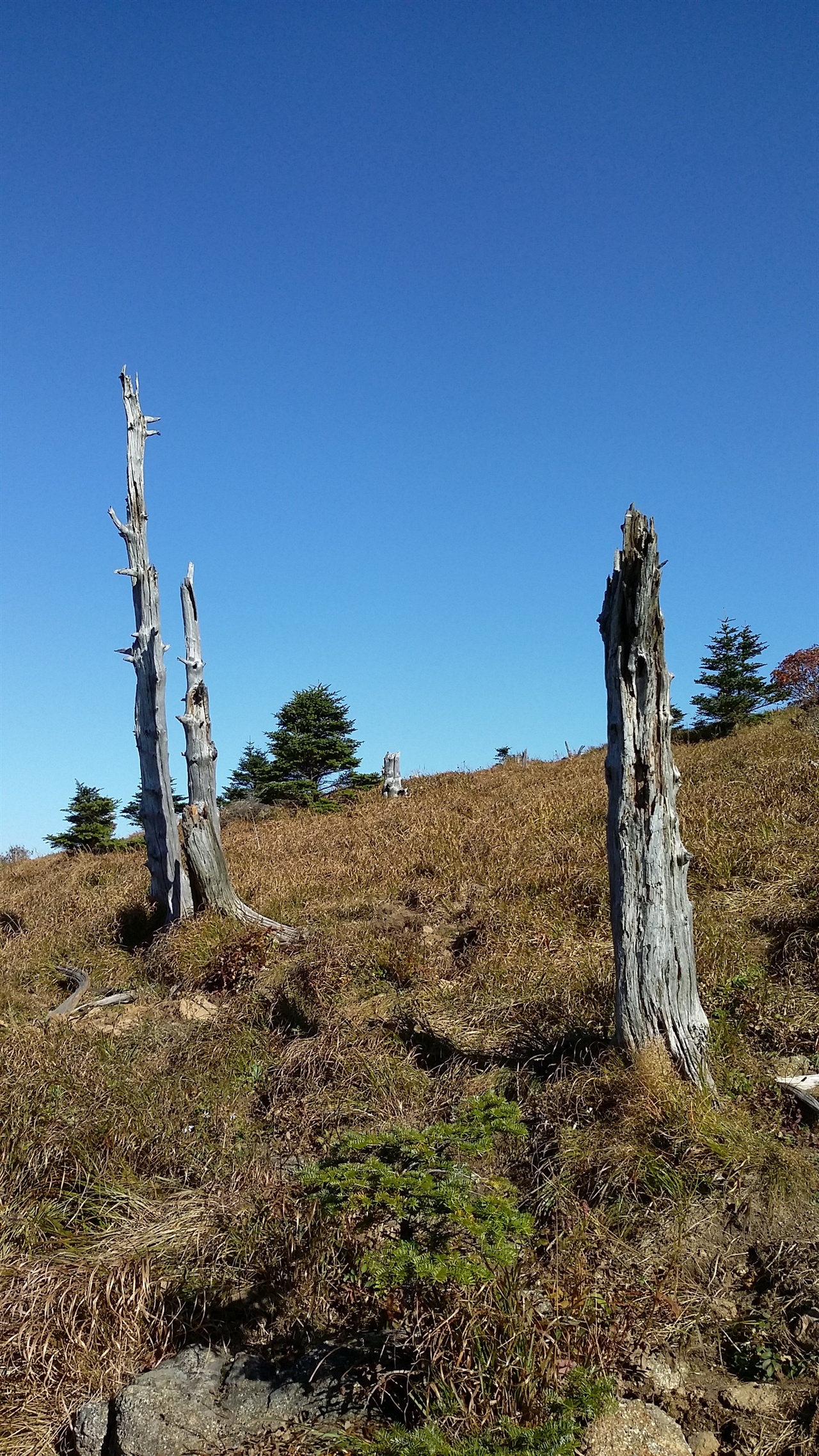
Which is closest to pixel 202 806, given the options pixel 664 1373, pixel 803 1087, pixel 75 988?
pixel 75 988

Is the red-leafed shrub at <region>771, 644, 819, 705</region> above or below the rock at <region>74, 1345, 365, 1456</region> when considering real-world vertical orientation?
above

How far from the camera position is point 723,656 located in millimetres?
20391

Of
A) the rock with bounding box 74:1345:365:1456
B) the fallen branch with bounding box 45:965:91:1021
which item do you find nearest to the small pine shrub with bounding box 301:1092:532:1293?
the rock with bounding box 74:1345:365:1456

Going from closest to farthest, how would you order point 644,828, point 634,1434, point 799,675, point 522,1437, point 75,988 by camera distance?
1. point 522,1437
2. point 634,1434
3. point 644,828
4. point 75,988
5. point 799,675

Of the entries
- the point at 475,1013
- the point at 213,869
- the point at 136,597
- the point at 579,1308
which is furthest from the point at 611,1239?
the point at 136,597

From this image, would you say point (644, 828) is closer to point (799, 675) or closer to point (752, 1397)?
point (752, 1397)

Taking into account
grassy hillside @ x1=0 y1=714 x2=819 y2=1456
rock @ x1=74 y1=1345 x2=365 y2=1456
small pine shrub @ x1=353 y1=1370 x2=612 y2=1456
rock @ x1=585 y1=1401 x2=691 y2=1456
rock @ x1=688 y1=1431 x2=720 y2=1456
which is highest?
grassy hillside @ x1=0 y1=714 x2=819 y2=1456

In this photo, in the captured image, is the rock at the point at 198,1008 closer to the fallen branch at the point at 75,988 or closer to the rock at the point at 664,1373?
the fallen branch at the point at 75,988

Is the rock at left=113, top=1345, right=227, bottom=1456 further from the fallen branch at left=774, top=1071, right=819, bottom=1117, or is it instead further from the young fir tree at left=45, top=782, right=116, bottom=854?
the young fir tree at left=45, top=782, right=116, bottom=854

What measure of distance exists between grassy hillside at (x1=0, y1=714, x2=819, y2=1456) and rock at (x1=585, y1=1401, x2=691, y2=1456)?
0.52ft

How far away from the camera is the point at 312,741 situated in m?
24.6

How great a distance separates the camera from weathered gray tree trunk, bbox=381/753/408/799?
758 inches

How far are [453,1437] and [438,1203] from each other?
2.71 ft

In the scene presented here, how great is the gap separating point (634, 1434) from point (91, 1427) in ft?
7.57
